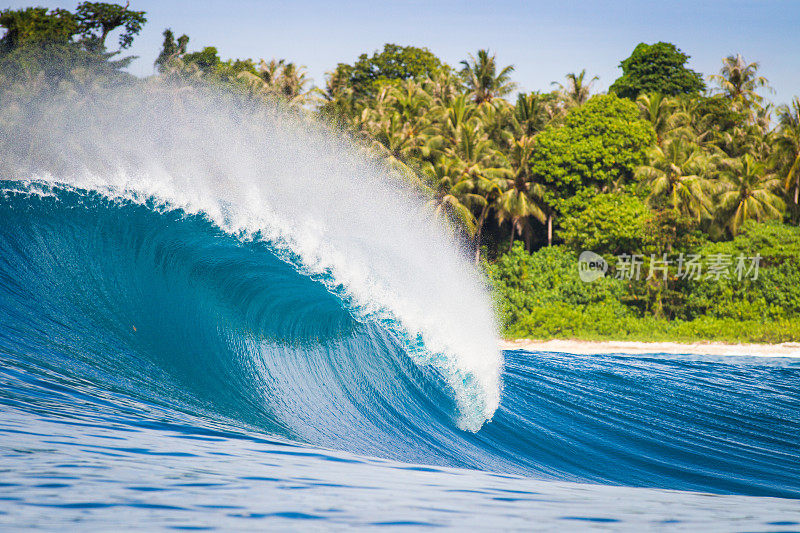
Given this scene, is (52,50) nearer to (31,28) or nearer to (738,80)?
(31,28)

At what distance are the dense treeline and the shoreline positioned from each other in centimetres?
111

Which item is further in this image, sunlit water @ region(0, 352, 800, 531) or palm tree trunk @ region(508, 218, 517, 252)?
palm tree trunk @ region(508, 218, 517, 252)

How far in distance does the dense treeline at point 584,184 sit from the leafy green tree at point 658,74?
4.09 meters

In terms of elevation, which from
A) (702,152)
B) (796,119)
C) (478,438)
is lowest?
(478,438)

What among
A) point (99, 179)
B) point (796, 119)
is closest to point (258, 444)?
point (99, 179)

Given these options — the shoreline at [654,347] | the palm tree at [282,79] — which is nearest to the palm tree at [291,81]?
the palm tree at [282,79]

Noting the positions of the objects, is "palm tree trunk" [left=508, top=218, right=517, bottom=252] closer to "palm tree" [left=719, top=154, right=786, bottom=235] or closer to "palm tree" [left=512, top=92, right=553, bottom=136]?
"palm tree" [left=512, top=92, right=553, bottom=136]

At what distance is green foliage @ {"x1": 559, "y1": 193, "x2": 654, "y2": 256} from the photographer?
29.2m

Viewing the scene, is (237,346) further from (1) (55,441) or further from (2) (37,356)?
(1) (55,441)

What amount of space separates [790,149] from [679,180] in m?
7.18

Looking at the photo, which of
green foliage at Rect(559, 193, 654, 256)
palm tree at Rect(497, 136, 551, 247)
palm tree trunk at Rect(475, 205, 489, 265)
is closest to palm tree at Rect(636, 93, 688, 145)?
green foliage at Rect(559, 193, 654, 256)

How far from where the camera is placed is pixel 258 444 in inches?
171

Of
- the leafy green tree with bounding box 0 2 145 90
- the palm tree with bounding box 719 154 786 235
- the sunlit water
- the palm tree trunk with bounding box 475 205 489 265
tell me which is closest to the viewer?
the sunlit water

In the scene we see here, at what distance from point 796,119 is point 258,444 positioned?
3590 cm
